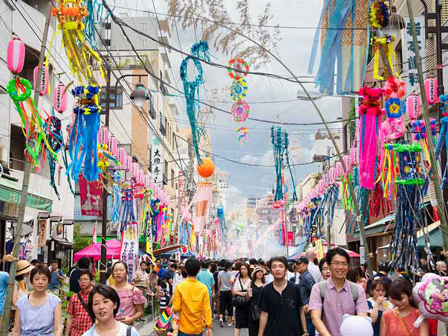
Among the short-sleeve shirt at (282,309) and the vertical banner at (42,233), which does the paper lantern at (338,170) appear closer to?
the vertical banner at (42,233)

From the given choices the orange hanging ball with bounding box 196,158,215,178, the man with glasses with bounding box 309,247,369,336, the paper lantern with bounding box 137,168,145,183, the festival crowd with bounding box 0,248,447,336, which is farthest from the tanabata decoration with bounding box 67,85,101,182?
the orange hanging ball with bounding box 196,158,215,178

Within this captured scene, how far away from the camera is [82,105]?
1368 cm

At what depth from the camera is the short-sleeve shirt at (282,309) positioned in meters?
7.98

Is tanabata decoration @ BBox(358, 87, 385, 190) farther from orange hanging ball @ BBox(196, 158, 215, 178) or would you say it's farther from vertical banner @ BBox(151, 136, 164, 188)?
vertical banner @ BBox(151, 136, 164, 188)

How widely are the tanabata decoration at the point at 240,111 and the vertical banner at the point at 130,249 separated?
5.01 m

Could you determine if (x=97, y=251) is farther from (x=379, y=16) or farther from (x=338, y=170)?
(x=379, y=16)

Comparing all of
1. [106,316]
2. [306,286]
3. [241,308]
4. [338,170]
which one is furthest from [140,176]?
[106,316]

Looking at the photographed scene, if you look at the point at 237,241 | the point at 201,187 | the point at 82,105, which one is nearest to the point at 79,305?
the point at 82,105

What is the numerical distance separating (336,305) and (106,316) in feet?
7.91

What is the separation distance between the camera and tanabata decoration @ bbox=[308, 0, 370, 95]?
535 inches

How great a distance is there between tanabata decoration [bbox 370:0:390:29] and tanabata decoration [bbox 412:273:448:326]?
293 inches

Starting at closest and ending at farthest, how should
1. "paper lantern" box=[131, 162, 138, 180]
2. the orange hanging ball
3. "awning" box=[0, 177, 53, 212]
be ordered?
"awning" box=[0, 177, 53, 212] → "paper lantern" box=[131, 162, 138, 180] → the orange hanging ball

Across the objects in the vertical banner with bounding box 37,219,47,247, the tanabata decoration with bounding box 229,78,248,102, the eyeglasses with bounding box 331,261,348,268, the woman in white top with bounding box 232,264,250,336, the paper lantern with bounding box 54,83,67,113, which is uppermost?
the tanabata decoration with bounding box 229,78,248,102

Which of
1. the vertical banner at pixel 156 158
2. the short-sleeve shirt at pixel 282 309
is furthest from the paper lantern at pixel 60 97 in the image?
the vertical banner at pixel 156 158
